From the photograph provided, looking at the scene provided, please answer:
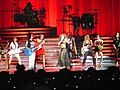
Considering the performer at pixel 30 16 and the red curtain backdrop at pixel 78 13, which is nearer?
the performer at pixel 30 16

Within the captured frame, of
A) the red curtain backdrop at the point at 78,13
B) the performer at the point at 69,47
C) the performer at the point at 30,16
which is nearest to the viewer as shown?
the performer at the point at 69,47

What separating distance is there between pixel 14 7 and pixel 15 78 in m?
12.1

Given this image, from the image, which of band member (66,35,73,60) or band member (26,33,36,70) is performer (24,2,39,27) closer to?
band member (66,35,73,60)

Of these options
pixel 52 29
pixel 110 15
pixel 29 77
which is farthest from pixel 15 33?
pixel 29 77

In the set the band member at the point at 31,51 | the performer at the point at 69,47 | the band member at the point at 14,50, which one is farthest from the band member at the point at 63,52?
the band member at the point at 14,50

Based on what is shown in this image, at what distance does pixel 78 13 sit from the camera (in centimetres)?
1973

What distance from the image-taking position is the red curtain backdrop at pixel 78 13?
773 inches

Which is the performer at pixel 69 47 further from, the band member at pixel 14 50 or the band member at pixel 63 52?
the band member at pixel 14 50

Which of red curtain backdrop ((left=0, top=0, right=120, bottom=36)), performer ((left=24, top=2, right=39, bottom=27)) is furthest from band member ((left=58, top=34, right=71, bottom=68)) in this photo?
red curtain backdrop ((left=0, top=0, right=120, bottom=36))

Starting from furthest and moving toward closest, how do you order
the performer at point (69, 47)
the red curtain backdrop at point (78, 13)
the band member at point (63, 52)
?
the red curtain backdrop at point (78, 13)
the performer at point (69, 47)
the band member at point (63, 52)

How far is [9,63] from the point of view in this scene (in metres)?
15.2

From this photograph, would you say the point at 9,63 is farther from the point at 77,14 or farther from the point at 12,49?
the point at 77,14

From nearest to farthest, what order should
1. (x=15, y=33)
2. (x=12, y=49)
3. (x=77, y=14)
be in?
(x=12, y=49), (x=15, y=33), (x=77, y=14)

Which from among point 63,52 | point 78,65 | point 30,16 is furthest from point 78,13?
point 63,52
